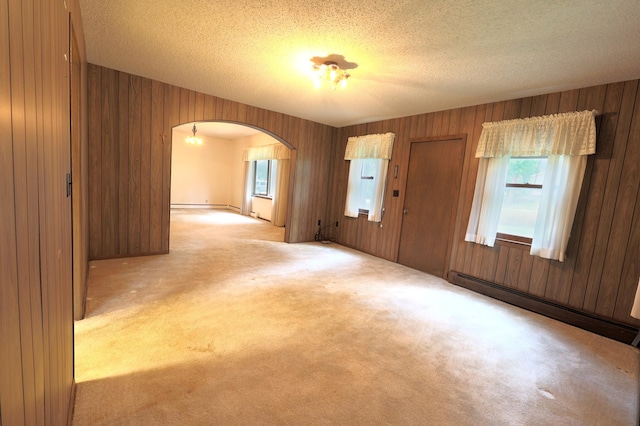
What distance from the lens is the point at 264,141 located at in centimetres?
840

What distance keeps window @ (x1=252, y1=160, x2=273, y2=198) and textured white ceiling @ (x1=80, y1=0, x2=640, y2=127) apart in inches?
193

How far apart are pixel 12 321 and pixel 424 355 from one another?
2.37m

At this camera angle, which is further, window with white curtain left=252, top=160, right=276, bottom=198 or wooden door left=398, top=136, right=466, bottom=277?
window with white curtain left=252, top=160, right=276, bottom=198

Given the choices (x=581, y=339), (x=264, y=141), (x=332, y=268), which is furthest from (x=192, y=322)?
(x=264, y=141)

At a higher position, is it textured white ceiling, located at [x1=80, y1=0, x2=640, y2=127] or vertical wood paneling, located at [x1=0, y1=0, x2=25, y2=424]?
textured white ceiling, located at [x1=80, y1=0, x2=640, y2=127]

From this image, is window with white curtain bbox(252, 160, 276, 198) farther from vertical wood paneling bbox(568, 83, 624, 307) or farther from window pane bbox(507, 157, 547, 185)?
vertical wood paneling bbox(568, 83, 624, 307)

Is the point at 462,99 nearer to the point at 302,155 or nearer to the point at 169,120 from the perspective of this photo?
the point at 302,155

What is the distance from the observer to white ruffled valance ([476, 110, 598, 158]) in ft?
9.64

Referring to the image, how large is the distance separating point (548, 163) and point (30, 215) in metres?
4.18

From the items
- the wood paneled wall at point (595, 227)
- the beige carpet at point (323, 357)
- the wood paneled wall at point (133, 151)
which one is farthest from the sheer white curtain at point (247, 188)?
the wood paneled wall at point (595, 227)

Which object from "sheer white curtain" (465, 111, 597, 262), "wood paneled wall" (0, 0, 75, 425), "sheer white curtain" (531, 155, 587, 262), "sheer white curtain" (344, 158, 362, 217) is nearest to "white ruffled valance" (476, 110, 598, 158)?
"sheer white curtain" (465, 111, 597, 262)

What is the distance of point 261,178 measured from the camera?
909 cm

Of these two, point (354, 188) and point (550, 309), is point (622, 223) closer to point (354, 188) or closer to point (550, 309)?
point (550, 309)

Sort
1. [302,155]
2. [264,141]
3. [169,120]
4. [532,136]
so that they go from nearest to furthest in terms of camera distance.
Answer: [532,136] < [169,120] < [302,155] < [264,141]
